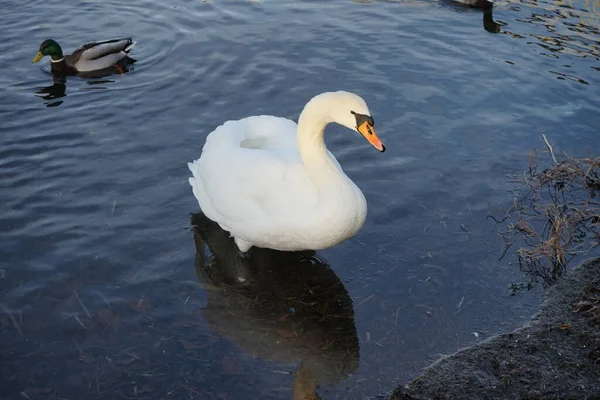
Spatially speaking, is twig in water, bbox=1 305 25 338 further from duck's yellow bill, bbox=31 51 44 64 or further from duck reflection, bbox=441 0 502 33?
duck reflection, bbox=441 0 502 33

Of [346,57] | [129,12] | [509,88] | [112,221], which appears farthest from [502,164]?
[129,12]

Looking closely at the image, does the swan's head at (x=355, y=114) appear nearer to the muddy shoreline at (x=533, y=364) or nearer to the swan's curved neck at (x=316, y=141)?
the swan's curved neck at (x=316, y=141)

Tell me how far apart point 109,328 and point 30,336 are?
0.62 metres

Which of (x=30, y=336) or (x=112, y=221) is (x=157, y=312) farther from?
(x=112, y=221)

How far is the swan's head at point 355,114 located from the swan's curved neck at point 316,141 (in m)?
0.07

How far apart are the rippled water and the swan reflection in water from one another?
0.9 inches

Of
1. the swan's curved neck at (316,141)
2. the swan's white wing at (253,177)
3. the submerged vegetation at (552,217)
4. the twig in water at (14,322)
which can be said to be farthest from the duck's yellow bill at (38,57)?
the submerged vegetation at (552,217)

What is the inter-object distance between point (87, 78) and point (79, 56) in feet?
1.16

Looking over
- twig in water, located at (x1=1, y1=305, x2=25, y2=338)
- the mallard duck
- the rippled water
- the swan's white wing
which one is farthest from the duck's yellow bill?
twig in water, located at (x1=1, y1=305, x2=25, y2=338)

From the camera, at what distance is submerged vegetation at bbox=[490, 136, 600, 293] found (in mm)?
7086

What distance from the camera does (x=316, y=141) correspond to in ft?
21.2

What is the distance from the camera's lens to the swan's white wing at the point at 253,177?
650 cm

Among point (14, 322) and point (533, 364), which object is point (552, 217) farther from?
point (14, 322)

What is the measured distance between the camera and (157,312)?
6613 mm
